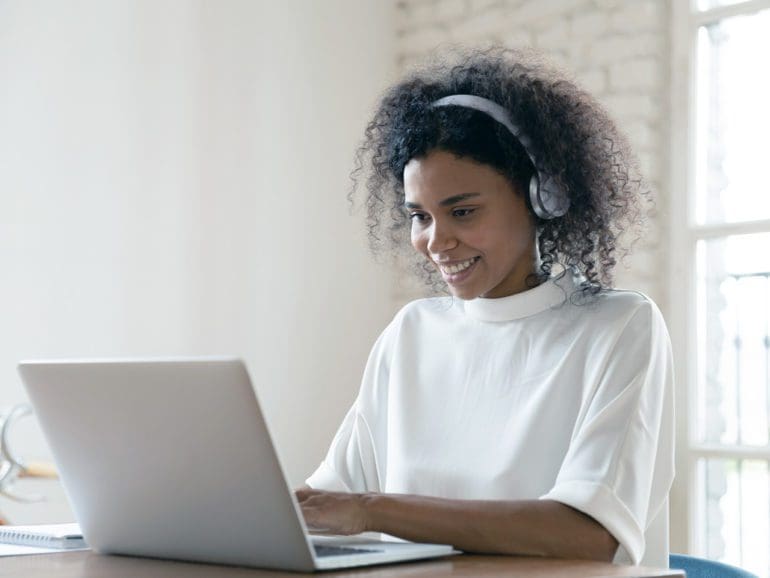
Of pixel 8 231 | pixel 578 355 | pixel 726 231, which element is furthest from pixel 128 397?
pixel 726 231

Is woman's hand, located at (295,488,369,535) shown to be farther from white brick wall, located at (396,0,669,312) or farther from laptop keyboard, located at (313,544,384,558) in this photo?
white brick wall, located at (396,0,669,312)

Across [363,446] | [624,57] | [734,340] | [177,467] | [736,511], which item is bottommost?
[736,511]

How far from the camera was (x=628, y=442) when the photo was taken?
1.51 meters

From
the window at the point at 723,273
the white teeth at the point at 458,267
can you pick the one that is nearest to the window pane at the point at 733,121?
the window at the point at 723,273

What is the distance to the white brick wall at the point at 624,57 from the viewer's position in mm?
3697

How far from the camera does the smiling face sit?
5.84 feet

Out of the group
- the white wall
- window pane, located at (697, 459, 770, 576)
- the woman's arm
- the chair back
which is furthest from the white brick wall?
the woman's arm

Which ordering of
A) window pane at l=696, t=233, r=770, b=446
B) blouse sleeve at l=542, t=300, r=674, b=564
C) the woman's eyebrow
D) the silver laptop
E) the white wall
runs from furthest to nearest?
window pane at l=696, t=233, r=770, b=446 < the white wall < the woman's eyebrow < blouse sleeve at l=542, t=300, r=674, b=564 < the silver laptop

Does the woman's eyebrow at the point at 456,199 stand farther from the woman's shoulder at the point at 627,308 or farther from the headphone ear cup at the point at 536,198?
the woman's shoulder at the point at 627,308

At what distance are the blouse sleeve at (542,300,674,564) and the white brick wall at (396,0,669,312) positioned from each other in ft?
6.07

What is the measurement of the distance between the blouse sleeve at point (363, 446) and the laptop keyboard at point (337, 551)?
1.92 ft

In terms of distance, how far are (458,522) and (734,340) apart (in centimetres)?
240

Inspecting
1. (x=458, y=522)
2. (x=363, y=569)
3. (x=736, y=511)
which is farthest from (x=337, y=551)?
(x=736, y=511)

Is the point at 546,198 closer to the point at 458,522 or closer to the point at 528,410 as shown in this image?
the point at 528,410
